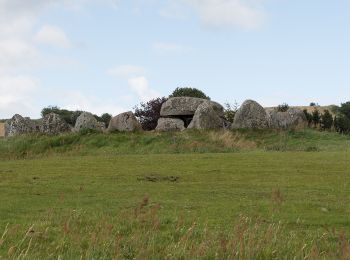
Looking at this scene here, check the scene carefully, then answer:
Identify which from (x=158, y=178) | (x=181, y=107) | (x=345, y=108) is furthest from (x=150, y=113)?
(x=345, y=108)

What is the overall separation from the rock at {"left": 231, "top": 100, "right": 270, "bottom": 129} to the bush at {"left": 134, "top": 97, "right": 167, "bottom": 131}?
15.8 meters

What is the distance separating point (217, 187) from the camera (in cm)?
1612

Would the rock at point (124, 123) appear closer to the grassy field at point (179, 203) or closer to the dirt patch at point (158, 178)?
the grassy field at point (179, 203)

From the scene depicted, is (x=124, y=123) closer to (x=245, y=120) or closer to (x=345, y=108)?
(x=245, y=120)

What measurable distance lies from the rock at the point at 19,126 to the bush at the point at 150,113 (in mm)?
14391

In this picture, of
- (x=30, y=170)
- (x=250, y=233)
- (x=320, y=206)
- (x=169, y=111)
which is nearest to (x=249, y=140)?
(x=169, y=111)

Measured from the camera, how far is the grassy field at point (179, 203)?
7973mm

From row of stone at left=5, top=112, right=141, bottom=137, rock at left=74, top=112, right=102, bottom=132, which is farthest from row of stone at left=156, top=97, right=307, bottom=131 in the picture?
rock at left=74, top=112, right=102, bottom=132

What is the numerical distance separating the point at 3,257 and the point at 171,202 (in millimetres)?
5995

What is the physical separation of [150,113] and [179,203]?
39232 millimetres

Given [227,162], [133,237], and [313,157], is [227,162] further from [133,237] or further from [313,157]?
[133,237]

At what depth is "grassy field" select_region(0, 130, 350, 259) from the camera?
7973mm

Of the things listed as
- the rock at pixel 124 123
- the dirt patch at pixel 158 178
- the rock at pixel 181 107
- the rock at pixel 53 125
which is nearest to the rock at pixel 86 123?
the rock at pixel 53 125

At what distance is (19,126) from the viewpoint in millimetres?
38094
